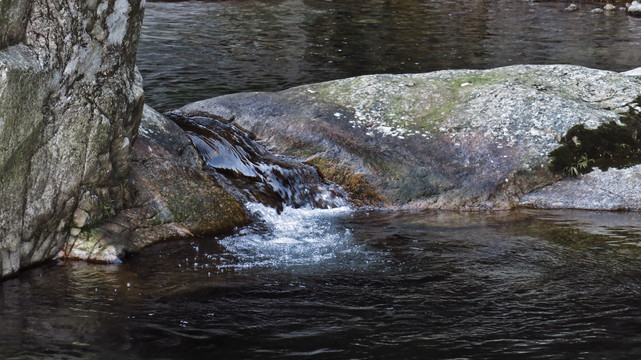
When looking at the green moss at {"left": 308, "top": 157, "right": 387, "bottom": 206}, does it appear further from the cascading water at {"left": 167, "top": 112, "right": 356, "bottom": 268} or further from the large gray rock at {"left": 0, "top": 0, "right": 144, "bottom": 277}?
the large gray rock at {"left": 0, "top": 0, "right": 144, "bottom": 277}

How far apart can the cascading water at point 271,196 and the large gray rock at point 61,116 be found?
1586 mm

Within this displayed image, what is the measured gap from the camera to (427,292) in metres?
6.27

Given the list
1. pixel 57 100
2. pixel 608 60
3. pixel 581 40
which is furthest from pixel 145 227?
pixel 581 40

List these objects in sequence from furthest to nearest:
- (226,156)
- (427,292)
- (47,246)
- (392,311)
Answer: (226,156), (47,246), (427,292), (392,311)

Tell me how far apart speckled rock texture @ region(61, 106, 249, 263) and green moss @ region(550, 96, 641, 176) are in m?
4.24

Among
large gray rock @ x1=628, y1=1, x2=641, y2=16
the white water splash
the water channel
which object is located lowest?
the white water splash

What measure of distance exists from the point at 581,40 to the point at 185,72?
11643 millimetres

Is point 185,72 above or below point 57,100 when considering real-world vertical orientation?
below

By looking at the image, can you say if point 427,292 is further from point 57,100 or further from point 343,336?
point 57,100

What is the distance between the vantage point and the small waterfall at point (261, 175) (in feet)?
29.9

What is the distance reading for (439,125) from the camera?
9.91 m

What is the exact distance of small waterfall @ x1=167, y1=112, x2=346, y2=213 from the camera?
29.9 ft

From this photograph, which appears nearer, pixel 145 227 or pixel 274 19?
pixel 145 227

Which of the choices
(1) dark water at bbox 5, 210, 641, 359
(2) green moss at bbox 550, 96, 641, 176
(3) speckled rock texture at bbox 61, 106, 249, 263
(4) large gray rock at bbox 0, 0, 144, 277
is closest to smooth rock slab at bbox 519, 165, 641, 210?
(2) green moss at bbox 550, 96, 641, 176
